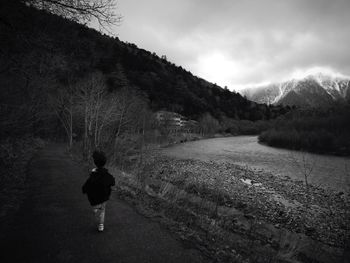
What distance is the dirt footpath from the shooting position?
4.20m

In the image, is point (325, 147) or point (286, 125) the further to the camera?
point (286, 125)

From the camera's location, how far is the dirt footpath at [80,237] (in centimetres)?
420

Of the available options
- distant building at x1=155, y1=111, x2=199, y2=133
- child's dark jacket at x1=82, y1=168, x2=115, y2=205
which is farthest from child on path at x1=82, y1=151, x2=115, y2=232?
distant building at x1=155, y1=111, x2=199, y2=133

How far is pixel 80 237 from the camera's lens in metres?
4.85

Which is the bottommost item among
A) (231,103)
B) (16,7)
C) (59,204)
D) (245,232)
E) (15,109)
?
(245,232)

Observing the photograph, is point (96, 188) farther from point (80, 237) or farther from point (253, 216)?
point (253, 216)

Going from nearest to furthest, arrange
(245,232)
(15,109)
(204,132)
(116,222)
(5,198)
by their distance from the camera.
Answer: (116,222) → (5,198) → (245,232) → (15,109) → (204,132)

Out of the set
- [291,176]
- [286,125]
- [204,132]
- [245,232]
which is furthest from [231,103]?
[245,232]

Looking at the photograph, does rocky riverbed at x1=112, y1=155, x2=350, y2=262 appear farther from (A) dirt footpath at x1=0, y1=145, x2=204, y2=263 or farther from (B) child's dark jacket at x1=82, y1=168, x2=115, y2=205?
(B) child's dark jacket at x1=82, y1=168, x2=115, y2=205

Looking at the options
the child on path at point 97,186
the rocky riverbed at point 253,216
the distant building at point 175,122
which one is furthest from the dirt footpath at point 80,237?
the distant building at point 175,122

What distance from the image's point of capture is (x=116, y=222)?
572 centimetres

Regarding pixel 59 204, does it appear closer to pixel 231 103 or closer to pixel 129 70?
pixel 129 70

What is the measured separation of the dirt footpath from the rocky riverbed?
0.65 meters

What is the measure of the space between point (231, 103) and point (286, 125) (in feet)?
407
